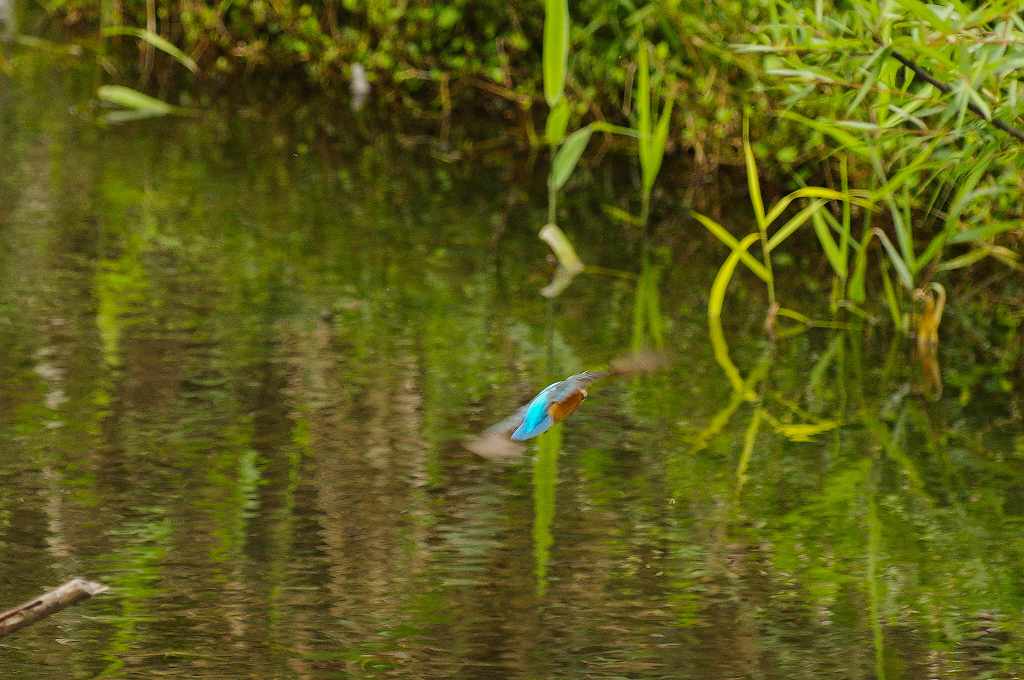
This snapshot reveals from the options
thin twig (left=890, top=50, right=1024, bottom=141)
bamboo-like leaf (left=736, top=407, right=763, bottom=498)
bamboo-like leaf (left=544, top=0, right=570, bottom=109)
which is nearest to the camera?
thin twig (left=890, top=50, right=1024, bottom=141)

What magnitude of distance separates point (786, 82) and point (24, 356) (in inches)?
44.0

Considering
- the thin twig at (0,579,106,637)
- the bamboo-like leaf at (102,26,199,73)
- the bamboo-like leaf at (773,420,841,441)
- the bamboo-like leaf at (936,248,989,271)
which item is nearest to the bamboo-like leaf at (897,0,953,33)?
the bamboo-like leaf at (773,420,841,441)

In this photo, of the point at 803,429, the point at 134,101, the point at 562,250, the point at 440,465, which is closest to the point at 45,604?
the point at 440,465

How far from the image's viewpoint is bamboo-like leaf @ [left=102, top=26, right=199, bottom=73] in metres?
4.02

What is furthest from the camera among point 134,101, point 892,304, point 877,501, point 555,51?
point 134,101

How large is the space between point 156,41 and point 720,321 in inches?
65.9

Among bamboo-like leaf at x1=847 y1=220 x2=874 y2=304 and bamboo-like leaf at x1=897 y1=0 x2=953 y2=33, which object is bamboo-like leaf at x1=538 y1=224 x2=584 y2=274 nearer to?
bamboo-like leaf at x1=847 y1=220 x2=874 y2=304

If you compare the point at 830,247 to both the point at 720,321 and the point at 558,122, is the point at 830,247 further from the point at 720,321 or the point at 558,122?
the point at 558,122

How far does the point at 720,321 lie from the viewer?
2918 millimetres

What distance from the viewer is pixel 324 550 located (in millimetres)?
1990

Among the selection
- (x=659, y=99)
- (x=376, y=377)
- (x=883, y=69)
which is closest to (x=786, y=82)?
(x=883, y=69)

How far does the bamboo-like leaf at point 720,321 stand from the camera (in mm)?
2640

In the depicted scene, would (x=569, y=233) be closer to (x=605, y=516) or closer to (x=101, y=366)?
(x=101, y=366)

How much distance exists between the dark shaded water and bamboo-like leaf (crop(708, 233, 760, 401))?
0.8 inches
